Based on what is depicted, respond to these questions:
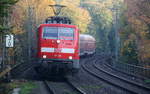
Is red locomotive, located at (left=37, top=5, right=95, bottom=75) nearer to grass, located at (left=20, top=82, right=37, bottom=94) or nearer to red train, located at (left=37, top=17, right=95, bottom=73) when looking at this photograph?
red train, located at (left=37, top=17, right=95, bottom=73)

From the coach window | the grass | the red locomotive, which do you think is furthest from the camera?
the coach window

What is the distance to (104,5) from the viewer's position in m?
91.3

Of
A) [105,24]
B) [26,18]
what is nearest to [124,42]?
[26,18]

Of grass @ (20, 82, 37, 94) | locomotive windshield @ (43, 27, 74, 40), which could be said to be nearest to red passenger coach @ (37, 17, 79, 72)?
locomotive windshield @ (43, 27, 74, 40)

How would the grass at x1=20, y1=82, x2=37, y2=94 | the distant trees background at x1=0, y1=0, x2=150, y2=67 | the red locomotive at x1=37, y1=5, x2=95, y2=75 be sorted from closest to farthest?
the grass at x1=20, y1=82, x2=37, y2=94 → the red locomotive at x1=37, y1=5, x2=95, y2=75 → the distant trees background at x1=0, y1=0, x2=150, y2=67

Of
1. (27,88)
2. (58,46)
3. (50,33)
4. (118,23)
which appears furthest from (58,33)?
(118,23)

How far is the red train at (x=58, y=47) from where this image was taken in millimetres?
21531

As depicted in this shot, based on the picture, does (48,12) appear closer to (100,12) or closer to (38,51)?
(38,51)

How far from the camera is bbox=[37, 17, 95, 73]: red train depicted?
70.6ft

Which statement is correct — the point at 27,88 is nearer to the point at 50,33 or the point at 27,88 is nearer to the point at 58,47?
the point at 58,47

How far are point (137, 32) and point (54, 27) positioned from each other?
1632 cm

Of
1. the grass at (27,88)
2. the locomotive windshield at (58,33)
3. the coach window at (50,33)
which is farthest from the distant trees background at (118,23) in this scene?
the grass at (27,88)

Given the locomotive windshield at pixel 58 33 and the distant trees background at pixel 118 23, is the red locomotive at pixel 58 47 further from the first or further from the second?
the distant trees background at pixel 118 23

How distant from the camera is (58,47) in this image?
2178cm
